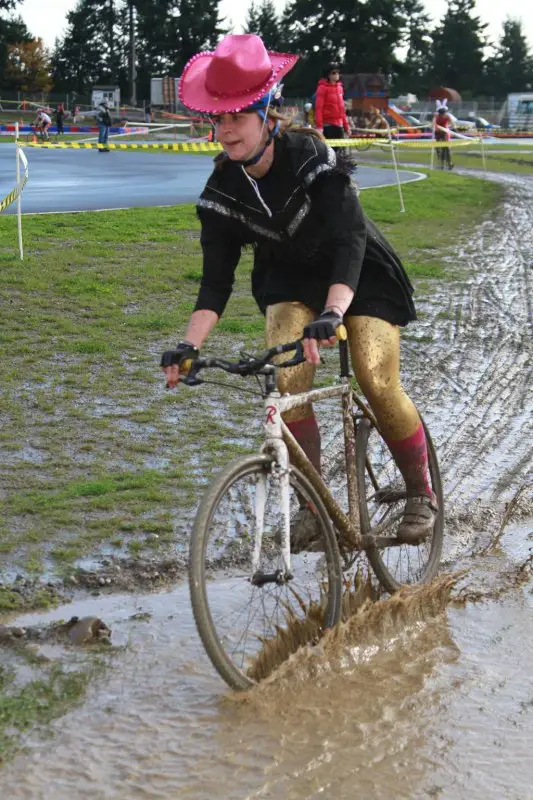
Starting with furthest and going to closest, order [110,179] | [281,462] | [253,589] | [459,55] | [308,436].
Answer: [459,55], [110,179], [308,436], [253,589], [281,462]

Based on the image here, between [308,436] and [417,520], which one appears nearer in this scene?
[308,436]

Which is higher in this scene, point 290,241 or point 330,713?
point 290,241

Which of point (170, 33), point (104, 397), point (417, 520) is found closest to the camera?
point (417, 520)

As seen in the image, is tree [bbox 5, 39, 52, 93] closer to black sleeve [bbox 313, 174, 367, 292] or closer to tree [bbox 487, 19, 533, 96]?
tree [bbox 487, 19, 533, 96]

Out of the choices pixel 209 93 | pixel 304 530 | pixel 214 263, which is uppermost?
pixel 209 93

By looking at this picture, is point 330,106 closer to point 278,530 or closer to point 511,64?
point 278,530

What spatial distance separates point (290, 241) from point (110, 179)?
69.3 feet

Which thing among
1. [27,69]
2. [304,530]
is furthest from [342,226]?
[27,69]

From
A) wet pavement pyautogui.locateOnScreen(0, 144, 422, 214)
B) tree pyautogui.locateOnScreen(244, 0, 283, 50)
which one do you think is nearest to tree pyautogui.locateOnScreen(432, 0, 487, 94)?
tree pyautogui.locateOnScreen(244, 0, 283, 50)

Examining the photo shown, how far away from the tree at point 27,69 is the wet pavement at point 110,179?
51243mm

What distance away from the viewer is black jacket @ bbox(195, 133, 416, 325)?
4.14 metres

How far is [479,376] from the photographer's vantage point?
8672mm

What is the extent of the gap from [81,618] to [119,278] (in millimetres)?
7747

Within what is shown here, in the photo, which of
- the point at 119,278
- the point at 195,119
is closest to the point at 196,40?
the point at 195,119
